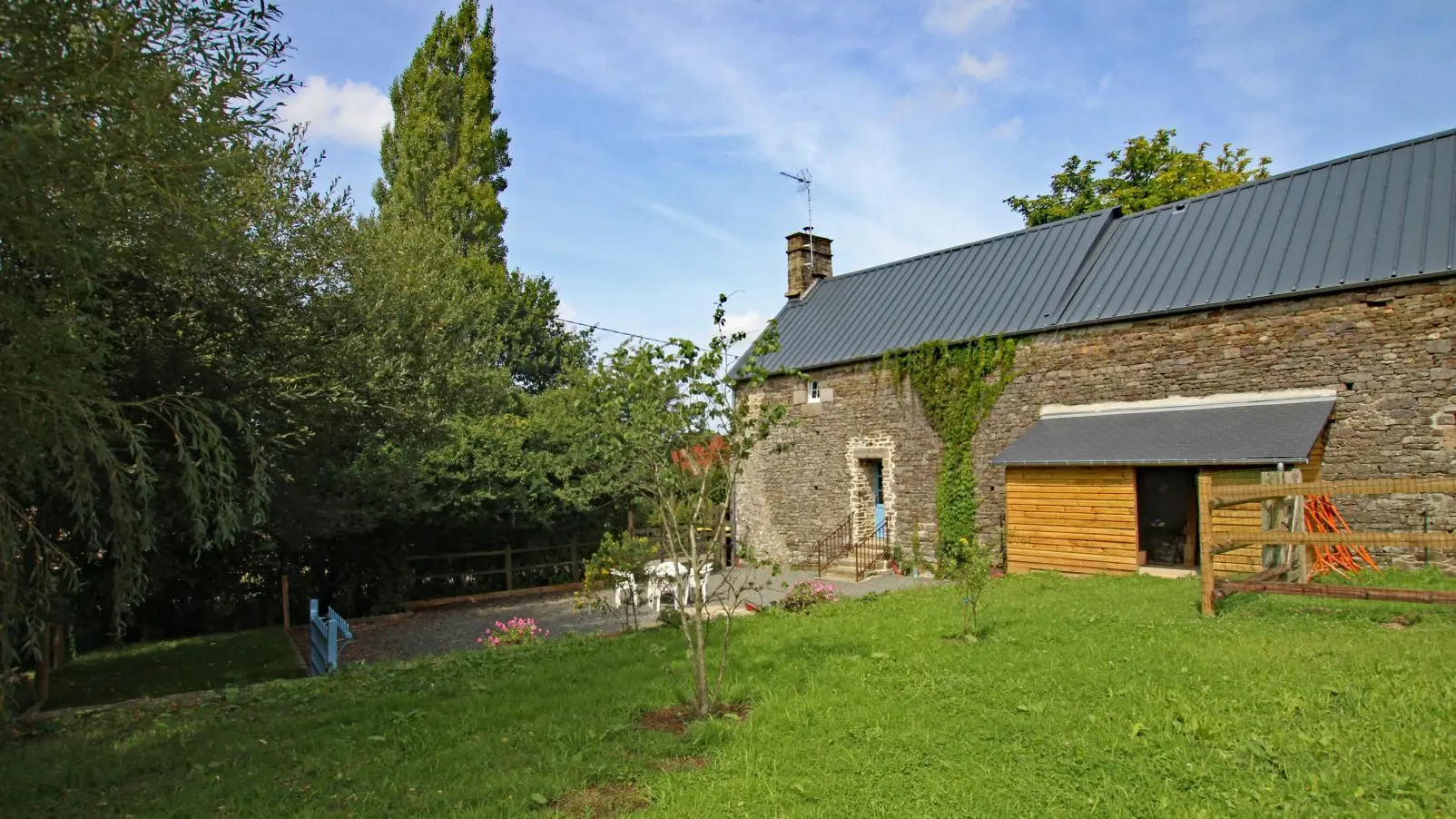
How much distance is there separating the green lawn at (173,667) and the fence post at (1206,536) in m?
9.93

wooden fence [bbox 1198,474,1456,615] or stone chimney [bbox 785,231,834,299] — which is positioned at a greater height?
stone chimney [bbox 785,231,834,299]

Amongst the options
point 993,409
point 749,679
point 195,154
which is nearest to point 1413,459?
point 993,409

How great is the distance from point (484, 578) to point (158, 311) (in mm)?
10075

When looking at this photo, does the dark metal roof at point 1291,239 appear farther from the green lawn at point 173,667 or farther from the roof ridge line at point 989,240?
the green lawn at point 173,667

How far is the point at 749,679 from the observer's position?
6.68 meters

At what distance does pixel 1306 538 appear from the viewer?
7055 millimetres

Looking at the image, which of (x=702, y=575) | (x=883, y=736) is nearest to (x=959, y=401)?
(x=702, y=575)

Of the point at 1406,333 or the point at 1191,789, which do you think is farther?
the point at 1406,333

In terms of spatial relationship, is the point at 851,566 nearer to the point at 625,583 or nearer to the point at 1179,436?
the point at 625,583

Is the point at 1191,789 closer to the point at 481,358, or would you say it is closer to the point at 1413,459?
the point at 1413,459

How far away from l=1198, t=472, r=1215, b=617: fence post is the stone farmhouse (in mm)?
4084

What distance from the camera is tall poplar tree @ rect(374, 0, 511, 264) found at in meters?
25.5

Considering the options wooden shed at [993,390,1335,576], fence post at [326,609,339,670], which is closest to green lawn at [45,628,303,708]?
fence post at [326,609,339,670]

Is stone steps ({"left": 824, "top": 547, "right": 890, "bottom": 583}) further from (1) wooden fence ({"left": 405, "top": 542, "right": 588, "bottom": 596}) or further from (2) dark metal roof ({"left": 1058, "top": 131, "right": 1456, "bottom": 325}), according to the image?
(2) dark metal roof ({"left": 1058, "top": 131, "right": 1456, "bottom": 325})
